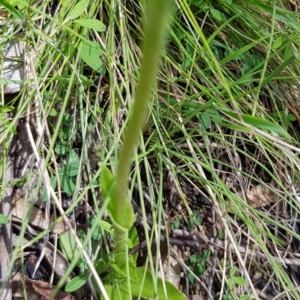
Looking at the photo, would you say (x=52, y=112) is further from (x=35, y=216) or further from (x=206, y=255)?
(x=206, y=255)

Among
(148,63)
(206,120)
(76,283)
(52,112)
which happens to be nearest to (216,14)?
(206,120)

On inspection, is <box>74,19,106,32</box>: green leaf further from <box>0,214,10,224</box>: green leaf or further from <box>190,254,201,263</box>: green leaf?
<box>190,254,201,263</box>: green leaf

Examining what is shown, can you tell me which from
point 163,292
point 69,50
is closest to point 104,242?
point 163,292

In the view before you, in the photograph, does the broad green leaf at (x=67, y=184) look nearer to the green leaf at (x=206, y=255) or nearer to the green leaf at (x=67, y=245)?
the green leaf at (x=67, y=245)

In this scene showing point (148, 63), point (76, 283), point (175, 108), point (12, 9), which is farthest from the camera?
point (175, 108)

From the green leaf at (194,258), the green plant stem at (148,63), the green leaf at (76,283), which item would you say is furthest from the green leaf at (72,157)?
the green plant stem at (148,63)

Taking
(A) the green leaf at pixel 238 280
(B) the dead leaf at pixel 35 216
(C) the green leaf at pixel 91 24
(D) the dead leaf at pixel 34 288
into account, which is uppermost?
(C) the green leaf at pixel 91 24
